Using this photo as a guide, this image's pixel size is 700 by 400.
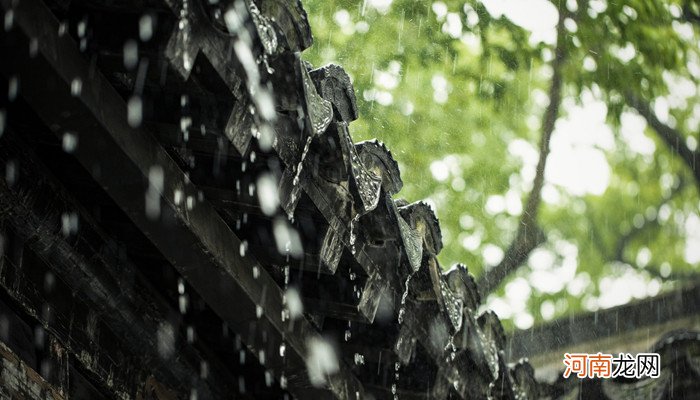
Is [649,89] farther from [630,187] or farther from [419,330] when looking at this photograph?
[419,330]

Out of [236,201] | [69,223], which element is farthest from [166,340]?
[236,201]

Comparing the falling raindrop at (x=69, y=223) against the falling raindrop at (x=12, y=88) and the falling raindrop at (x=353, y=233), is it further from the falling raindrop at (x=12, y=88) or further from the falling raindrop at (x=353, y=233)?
the falling raindrop at (x=353, y=233)

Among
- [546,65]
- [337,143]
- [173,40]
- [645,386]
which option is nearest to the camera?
[173,40]

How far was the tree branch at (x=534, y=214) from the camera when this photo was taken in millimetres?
12797

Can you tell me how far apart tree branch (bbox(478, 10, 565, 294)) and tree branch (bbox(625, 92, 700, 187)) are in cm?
97

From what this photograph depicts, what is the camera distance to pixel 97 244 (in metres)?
4.32

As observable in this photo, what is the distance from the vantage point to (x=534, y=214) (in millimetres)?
13305

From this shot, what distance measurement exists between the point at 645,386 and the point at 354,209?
3.66 metres

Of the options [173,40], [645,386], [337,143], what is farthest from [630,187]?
[173,40]

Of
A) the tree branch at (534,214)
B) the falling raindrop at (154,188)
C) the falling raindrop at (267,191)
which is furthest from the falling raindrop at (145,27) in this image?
the tree branch at (534,214)

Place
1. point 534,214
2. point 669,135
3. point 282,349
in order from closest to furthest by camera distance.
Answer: point 282,349
point 534,214
point 669,135

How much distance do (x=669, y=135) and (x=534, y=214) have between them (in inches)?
87.5

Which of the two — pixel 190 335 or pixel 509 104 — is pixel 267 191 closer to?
pixel 190 335

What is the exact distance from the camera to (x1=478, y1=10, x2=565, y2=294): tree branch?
504 inches
